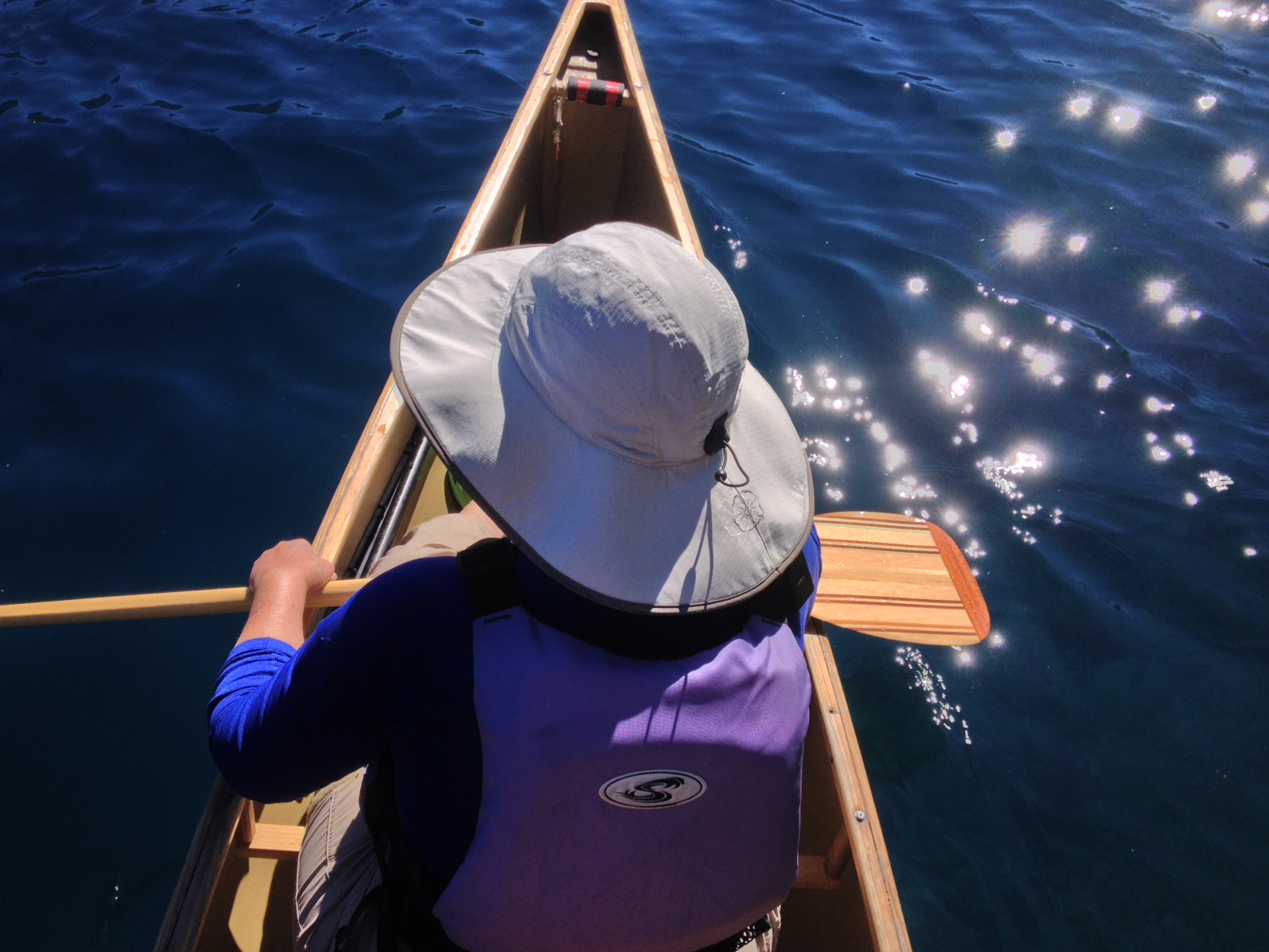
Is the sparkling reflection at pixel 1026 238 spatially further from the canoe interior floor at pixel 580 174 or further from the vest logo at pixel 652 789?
the vest logo at pixel 652 789

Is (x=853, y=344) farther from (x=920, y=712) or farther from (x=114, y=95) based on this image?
(x=114, y=95)

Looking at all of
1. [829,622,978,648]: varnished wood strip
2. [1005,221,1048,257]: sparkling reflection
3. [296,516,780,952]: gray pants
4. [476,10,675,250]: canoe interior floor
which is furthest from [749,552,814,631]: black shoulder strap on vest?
[1005,221,1048,257]: sparkling reflection

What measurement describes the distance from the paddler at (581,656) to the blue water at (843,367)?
1.73 metres

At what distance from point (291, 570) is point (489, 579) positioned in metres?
0.80

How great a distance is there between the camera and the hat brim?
3.31 ft

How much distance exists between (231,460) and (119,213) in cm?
219

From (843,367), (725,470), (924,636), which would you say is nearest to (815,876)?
(924,636)

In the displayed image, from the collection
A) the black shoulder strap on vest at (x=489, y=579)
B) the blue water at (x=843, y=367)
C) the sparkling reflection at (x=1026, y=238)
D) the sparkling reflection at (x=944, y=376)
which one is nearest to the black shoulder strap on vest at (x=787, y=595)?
the black shoulder strap on vest at (x=489, y=579)

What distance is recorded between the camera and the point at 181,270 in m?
4.08

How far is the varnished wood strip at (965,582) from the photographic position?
2.69m

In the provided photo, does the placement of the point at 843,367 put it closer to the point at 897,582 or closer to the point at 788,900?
the point at 897,582

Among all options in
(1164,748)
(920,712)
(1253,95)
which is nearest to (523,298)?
(920,712)

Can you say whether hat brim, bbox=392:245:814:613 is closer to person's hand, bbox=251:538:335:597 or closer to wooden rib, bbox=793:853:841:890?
person's hand, bbox=251:538:335:597

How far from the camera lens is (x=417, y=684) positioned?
1.02 metres
